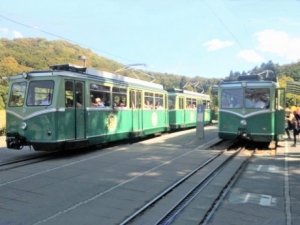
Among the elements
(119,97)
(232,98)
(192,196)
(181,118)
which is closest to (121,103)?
(119,97)

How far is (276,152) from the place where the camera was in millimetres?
13008

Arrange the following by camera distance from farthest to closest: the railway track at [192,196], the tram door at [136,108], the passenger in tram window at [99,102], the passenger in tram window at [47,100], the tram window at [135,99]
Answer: the tram door at [136,108]
the tram window at [135,99]
the passenger in tram window at [99,102]
the passenger in tram window at [47,100]
the railway track at [192,196]

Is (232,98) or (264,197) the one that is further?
(232,98)

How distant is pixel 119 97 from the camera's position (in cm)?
1421

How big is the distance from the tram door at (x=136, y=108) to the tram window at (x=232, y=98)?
13.4 ft

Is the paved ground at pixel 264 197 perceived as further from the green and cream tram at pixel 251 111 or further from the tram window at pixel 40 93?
the tram window at pixel 40 93

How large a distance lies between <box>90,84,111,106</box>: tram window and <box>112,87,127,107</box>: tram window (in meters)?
0.54

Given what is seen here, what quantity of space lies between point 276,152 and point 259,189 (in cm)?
627

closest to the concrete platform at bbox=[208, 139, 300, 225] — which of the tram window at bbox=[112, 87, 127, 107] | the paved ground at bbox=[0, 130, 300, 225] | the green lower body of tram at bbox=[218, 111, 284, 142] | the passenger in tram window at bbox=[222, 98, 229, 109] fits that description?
the paved ground at bbox=[0, 130, 300, 225]

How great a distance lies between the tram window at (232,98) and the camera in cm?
1395

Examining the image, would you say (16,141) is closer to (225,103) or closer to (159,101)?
(225,103)

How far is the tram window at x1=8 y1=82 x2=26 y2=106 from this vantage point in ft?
35.4

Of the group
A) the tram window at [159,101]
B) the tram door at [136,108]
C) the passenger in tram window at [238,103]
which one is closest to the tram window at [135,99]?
the tram door at [136,108]

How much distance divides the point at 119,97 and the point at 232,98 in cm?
485
